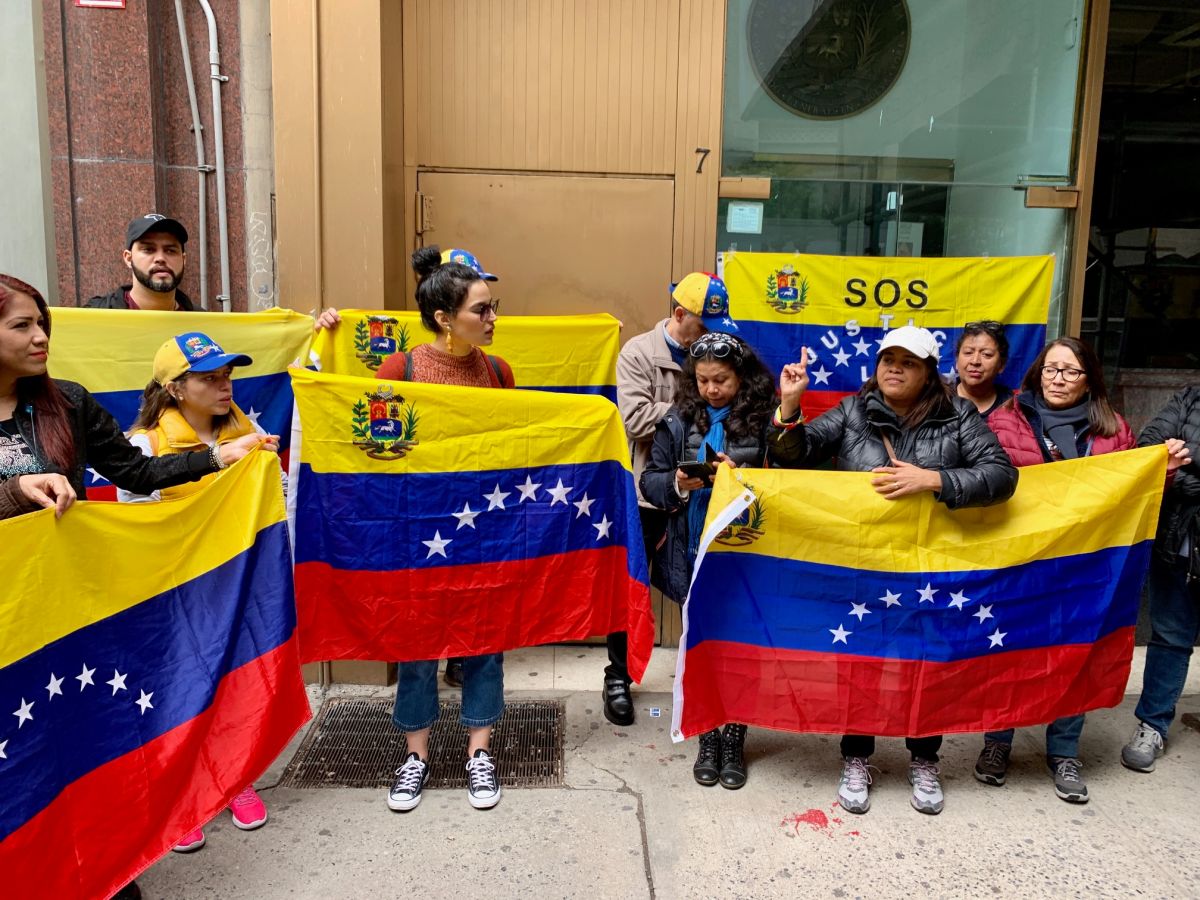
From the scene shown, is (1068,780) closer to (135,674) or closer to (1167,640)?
(1167,640)

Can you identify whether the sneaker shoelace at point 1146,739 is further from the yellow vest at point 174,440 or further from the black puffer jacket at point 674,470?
the yellow vest at point 174,440

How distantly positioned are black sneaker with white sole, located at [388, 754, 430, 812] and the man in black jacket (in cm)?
320

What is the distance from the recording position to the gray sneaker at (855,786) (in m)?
3.72

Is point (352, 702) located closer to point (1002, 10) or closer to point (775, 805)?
point (775, 805)

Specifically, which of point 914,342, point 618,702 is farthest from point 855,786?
point 914,342

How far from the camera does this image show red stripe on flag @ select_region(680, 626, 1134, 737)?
3.69 m

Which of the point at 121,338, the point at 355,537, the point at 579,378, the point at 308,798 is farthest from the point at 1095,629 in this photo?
the point at 121,338

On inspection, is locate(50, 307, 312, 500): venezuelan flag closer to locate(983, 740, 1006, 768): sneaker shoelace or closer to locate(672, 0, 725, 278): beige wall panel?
locate(672, 0, 725, 278): beige wall panel

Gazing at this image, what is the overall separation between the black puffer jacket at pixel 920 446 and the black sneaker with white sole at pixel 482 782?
5.78ft

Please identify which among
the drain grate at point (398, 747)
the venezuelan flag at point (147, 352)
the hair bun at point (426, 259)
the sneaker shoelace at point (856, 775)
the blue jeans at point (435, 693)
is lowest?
the drain grate at point (398, 747)

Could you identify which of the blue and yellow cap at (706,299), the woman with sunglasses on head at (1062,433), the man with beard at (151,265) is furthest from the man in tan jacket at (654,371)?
the man with beard at (151,265)

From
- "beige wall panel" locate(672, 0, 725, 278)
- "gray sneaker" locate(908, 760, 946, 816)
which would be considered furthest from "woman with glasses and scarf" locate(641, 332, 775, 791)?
"beige wall panel" locate(672, 0, 725, 278)

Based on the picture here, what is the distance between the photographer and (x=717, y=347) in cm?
373

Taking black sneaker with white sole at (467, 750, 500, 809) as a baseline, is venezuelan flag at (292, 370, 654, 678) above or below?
above
